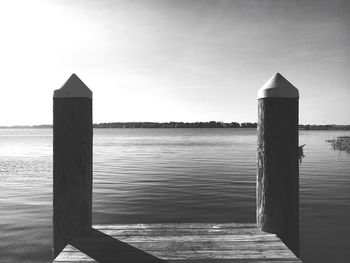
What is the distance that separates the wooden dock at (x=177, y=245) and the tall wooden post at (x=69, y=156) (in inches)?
10.9

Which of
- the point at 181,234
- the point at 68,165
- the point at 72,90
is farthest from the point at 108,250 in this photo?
the point at 72,90

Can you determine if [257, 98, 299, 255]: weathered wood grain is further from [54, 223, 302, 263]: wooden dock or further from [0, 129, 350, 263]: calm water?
[0, 129, 350, 263]: calm water

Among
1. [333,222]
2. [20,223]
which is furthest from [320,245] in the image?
[20,223]

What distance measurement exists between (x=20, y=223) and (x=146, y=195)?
5.40 m

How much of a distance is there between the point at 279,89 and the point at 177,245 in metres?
2.54

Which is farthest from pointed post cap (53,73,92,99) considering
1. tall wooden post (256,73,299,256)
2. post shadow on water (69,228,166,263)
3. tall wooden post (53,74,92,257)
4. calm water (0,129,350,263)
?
calm water (0,129,350,263)

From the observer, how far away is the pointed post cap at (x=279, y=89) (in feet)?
14.6

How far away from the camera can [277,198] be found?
15.0 ft

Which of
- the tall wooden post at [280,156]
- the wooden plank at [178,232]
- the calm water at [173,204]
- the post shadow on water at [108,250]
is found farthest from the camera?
the calm water at [173,204]

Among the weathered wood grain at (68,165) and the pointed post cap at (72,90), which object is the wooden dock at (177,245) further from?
the pointed post cap at (72,90)

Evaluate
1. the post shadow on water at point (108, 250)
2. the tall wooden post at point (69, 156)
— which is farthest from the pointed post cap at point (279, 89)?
the post shadow on water at point (108, 250)

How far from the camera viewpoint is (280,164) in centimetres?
453

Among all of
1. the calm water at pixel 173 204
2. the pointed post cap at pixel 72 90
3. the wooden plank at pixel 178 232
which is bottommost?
the calm water at pixel 173 204

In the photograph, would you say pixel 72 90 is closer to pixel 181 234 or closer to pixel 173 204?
pixel 181 234
